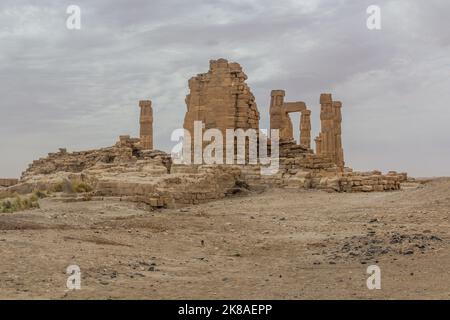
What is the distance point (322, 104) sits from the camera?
101 ft

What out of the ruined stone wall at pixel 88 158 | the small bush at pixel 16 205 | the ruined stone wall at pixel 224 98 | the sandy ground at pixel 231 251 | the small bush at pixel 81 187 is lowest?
the sandy ground at pixel 231 251

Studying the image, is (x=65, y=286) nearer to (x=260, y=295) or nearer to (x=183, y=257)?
(x=260, y=295)

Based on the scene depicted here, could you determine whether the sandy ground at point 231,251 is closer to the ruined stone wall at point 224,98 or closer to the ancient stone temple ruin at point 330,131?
the ruined stone wall at point 224,98

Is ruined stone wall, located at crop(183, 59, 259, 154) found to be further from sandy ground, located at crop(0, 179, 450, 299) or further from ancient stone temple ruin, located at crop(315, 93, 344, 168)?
sandy ground, located at crop(0, 179, 450, 299)

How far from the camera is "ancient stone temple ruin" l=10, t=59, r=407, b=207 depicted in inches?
643

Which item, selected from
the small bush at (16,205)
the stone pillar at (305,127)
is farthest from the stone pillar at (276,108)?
the small bush at (16,205)

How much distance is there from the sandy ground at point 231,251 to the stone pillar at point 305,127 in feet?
63.8

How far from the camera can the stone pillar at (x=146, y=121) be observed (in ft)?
105

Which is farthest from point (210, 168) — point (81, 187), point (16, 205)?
point (16, 205)

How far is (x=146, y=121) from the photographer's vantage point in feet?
105

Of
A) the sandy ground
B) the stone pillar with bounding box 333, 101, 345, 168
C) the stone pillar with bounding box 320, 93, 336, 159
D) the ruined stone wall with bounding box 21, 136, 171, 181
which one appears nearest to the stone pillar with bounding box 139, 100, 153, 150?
the ruined stone wall with bounding box 21, 136, 171, 181

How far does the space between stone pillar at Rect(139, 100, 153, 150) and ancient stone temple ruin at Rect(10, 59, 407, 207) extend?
168 inches

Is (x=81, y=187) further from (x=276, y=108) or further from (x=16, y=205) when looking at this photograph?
(x=276, y=108)
